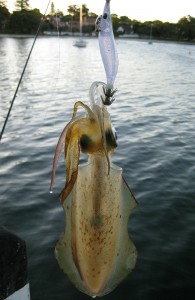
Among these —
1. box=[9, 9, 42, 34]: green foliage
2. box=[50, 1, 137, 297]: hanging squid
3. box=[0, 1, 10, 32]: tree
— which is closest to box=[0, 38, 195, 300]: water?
box=[50, 1, 137, 297]: hanging squid

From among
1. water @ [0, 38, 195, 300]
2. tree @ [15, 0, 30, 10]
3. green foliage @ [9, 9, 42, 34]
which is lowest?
water @ [0, 38, 195, 300]

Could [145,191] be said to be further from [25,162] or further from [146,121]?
[146,121]

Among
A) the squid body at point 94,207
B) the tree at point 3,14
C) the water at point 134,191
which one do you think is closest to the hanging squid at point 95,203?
the squid body at point 94,207

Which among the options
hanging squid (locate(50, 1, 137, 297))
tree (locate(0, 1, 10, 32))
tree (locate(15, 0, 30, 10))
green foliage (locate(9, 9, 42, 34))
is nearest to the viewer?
hanging squid (locate(50, 1, 137, 297))

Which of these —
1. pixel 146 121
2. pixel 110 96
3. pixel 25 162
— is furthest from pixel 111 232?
pixel 146 121

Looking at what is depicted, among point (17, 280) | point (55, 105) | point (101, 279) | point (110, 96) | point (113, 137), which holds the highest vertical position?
point (110, 96)

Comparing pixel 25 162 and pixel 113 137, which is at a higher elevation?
pixel 113 137

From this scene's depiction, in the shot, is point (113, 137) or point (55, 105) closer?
point (113, 137)

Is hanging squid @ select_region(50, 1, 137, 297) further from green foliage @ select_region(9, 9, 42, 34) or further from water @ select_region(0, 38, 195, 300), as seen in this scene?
green foliage @ select_region(9, 9, 42, 34)

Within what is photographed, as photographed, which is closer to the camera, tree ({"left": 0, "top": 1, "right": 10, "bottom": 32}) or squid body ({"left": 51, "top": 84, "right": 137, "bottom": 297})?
squid body ({"left": 51, "top": 84, "right": 137, "bottom": 297})
